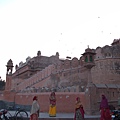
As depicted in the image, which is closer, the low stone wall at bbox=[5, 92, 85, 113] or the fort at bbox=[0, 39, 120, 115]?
the fort at bbox=[0, 39, 120, 115]

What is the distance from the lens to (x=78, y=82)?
22.2m

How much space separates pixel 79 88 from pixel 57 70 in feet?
42.7

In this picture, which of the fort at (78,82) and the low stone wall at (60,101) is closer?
the fort at (78,82)

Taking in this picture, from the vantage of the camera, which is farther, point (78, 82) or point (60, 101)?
point (78, 82)

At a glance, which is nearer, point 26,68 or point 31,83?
point 31,83

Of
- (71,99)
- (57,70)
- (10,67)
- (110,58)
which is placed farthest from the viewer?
(57,70)

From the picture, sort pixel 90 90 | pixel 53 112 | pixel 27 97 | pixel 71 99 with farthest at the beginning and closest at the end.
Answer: pixel 27 97, pixel 71 99, pixel 90 90, pixel 53 112

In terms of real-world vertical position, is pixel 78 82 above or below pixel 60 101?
above

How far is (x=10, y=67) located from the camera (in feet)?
58.3

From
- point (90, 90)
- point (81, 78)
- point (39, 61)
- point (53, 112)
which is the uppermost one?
point (39, 61)

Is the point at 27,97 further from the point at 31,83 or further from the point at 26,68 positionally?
the point at 26,68

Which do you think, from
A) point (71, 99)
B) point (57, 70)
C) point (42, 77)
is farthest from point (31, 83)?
point (71, 99)

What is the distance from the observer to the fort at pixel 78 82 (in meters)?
11.4

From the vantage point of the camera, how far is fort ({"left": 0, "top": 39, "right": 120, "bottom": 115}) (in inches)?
449
